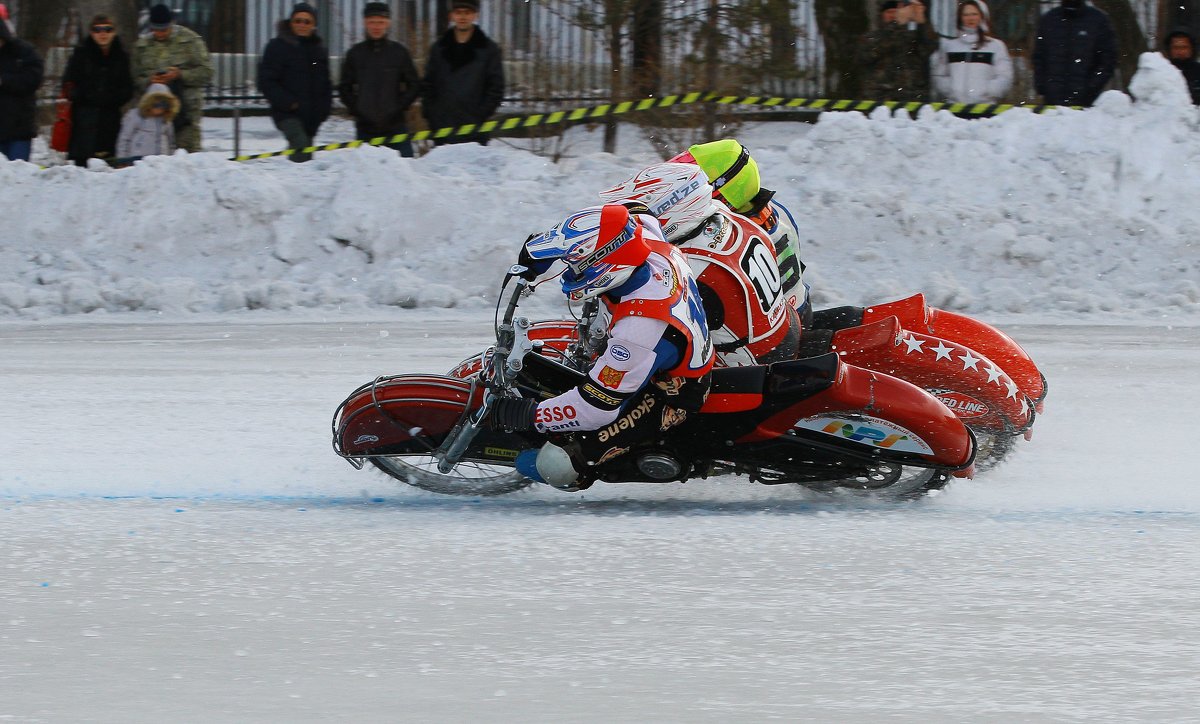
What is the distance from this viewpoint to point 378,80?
13461 mm

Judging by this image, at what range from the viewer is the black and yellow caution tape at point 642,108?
14.0 meters

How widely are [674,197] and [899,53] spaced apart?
8.31 metres

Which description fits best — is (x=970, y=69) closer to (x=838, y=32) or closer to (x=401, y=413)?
(x=838, y=32)

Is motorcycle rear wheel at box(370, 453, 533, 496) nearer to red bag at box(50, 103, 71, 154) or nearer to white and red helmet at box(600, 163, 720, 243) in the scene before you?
white and red helmet at box(600, 163, 720, 243)

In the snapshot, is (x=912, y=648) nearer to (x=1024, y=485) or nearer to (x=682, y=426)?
(x=682, y=426)

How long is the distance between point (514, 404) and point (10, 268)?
25.6ft

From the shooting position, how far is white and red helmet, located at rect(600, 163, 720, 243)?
268 inches

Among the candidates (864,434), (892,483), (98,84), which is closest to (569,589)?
(864,434)

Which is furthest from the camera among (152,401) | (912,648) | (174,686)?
(152,401)

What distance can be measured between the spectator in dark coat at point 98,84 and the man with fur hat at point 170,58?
140mm

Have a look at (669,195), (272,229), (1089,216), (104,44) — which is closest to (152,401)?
(669,195)

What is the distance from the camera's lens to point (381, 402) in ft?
22.2

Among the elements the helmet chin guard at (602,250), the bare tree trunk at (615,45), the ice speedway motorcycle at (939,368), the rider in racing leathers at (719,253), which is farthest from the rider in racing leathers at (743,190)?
the bare tree trunk at (615,45)

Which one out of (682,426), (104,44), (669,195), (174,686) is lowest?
(174,686)
